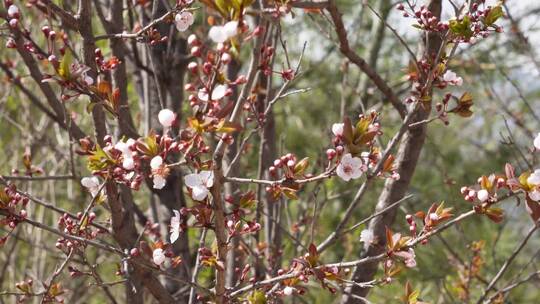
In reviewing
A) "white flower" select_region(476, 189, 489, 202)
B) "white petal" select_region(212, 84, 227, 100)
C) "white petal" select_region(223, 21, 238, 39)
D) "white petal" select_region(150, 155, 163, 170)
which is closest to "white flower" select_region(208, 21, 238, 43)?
"white petal" select_region(223, 21, 238, 39)

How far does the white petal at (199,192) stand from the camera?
140cm

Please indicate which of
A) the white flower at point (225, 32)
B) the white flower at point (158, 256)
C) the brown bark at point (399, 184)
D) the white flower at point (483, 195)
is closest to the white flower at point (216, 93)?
the white flower at point (225, 32)

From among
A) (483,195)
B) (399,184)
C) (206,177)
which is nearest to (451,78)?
(483,195)

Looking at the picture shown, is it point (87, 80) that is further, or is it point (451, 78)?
point (451, 78)

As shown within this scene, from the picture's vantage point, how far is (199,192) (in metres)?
1.41

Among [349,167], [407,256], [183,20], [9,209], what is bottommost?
[407,256]

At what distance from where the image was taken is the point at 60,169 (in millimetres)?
4805

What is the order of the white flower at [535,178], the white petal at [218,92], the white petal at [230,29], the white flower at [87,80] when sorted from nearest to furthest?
the white petal at [230,29]
the white petal at [218,92]
the white flower at [535,178]
the white flower at [87,80]

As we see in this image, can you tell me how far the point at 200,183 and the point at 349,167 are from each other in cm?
33

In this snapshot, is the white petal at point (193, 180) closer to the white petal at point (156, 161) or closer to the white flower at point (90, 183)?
the white petal at point (156, 161)

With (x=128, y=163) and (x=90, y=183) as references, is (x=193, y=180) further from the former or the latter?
(x=90, y=183)

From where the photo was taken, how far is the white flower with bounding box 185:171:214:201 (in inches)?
55.3

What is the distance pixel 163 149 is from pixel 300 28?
4.72 meters

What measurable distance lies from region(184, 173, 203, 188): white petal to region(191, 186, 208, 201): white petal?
0.01m
